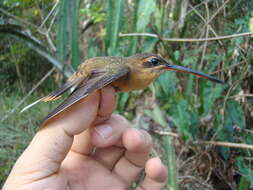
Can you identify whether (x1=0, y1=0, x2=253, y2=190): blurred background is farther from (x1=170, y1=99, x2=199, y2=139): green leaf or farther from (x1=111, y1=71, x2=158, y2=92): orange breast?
(x1=111, y1=71, x2=158, y2=92): orange breast

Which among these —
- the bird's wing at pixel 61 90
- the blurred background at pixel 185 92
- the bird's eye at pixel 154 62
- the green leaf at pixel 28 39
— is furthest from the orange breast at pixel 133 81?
the green leaf at pixel 28 39

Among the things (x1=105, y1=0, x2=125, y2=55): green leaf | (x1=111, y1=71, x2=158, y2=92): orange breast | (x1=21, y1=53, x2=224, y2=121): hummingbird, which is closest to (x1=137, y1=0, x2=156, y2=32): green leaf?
(x1=105, y1=0, x2=125, y2=55): green leaf

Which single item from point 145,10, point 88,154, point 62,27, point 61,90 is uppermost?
point 145,10

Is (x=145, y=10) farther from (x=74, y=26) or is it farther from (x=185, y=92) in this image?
(x=185, y=92)

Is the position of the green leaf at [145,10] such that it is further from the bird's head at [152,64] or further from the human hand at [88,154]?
the human hand at [88,154]

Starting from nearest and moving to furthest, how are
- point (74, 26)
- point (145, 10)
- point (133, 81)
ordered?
point (133, 81) → point (74, 26) → point (145, 10)

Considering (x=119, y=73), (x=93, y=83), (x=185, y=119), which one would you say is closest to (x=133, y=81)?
(x=119, y=73)

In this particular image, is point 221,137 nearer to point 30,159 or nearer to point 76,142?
point 76,142
